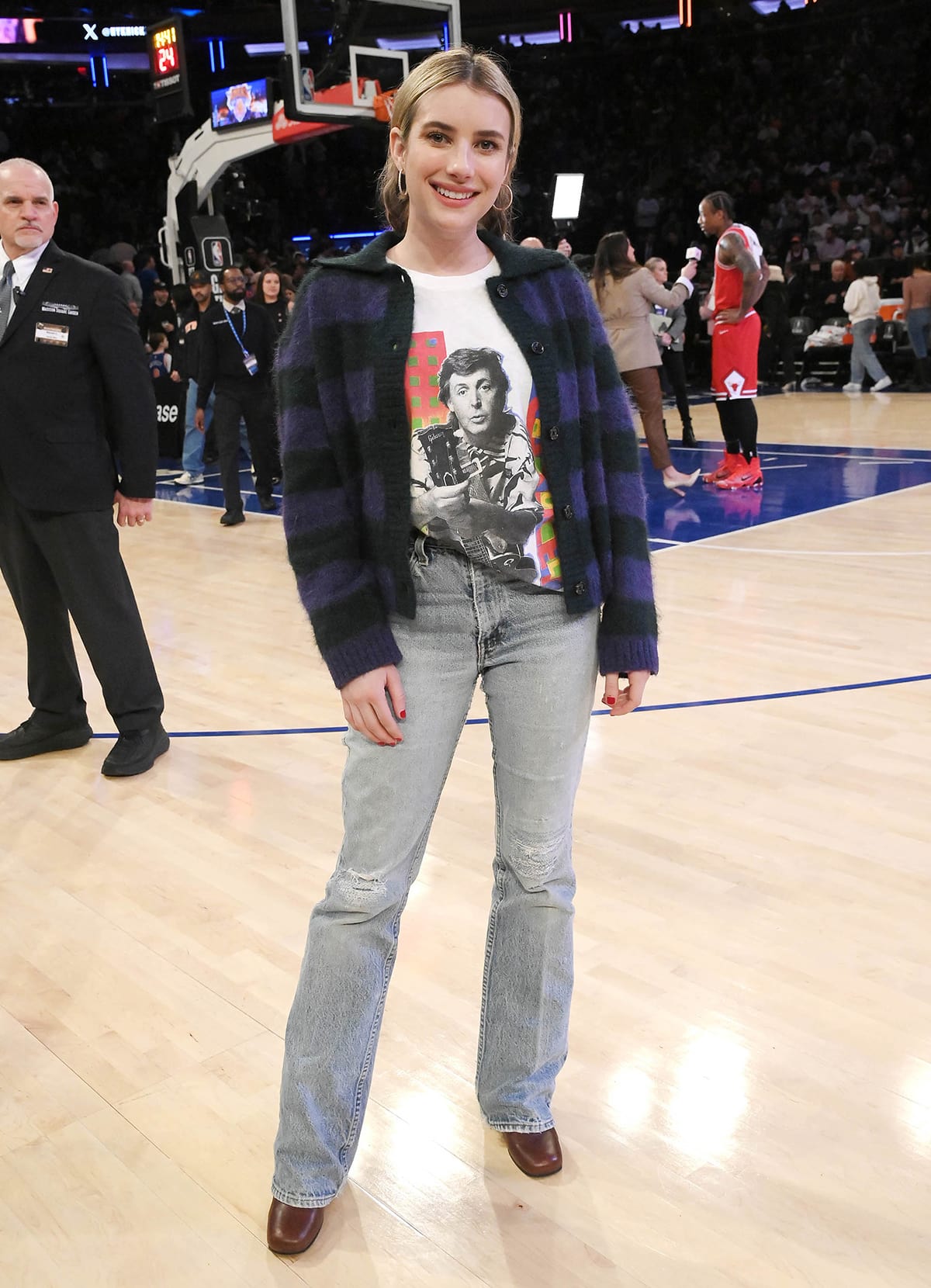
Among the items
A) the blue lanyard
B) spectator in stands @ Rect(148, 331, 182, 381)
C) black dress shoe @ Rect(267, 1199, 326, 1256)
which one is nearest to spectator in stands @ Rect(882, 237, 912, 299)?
spectator in stands @ Rect(148, 331, 182, 381)

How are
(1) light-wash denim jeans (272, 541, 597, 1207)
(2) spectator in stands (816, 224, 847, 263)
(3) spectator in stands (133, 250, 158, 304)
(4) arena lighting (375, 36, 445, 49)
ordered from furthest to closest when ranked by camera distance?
1. (2) spectator in stands (816, 224, 847, 263)
2. (3) spectator in stands (133, 250, 158, 304)
3. (4) arena lighting (375, 36, 445, 49)
4. (1) light-wash denim jeans (272, 541, 597, 1207)

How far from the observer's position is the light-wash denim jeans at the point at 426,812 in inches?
65.2

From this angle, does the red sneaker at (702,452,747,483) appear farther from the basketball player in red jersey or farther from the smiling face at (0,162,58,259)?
the smiling face at (0,162,58,259)

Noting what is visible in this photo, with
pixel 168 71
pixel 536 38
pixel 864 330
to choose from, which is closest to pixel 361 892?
pixel 864 330

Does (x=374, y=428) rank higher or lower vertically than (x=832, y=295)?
higher

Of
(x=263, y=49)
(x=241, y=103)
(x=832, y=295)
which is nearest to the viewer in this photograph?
(x=241, y=103)

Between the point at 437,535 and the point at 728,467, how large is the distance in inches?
261

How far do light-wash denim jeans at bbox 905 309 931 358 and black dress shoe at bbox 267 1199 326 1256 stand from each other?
507 inches

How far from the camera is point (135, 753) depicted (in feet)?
12.1

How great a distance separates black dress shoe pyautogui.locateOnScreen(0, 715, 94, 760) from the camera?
12.6ft

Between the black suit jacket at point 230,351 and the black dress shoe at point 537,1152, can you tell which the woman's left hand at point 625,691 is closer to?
the black dress shoe at point 537,1152

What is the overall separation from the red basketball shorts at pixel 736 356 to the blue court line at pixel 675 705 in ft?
11.5

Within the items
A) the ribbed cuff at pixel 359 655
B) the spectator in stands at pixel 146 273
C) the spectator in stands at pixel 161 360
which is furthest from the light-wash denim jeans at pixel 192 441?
the ribbed cuff at pixel 359 655

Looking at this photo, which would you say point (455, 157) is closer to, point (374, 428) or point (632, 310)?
point (374, 428)
